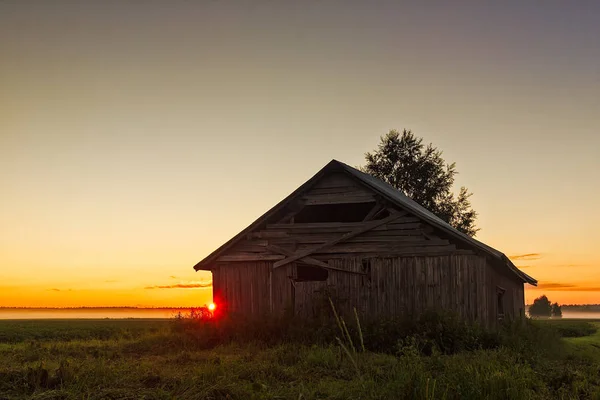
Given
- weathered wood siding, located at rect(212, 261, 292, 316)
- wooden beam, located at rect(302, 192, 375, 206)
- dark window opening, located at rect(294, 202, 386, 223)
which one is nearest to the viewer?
wooden beam, located at rect(302, 192, 375, 206)

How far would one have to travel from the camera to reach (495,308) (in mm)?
22953

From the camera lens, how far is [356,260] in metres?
22.1

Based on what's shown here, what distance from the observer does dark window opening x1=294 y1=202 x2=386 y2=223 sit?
977 inches

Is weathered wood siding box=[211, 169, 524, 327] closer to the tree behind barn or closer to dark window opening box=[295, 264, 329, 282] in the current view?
dark window opening box=[295, 264, 329, 282]

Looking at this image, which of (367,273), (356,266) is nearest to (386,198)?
(356,266)

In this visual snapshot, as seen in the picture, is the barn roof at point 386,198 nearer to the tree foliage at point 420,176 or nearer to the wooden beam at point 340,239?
the wooden beam at point 340,239

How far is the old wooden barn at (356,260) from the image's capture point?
21109 millimetres

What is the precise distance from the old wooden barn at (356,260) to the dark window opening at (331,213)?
752 mm

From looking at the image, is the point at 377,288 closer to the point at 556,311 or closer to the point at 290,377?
the point at 290,377

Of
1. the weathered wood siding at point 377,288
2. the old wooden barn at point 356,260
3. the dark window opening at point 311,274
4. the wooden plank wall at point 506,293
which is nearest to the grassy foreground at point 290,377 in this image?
the weathered wood siding at point 377,288

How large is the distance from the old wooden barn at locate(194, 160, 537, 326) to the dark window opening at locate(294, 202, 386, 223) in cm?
75

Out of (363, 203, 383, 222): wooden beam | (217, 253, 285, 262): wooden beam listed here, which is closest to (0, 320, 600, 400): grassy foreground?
(217, 253, 285, 262): wooden beam

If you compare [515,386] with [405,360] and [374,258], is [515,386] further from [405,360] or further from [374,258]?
[374,258]

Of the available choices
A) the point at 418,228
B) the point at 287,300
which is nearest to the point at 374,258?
the point at 418,228
